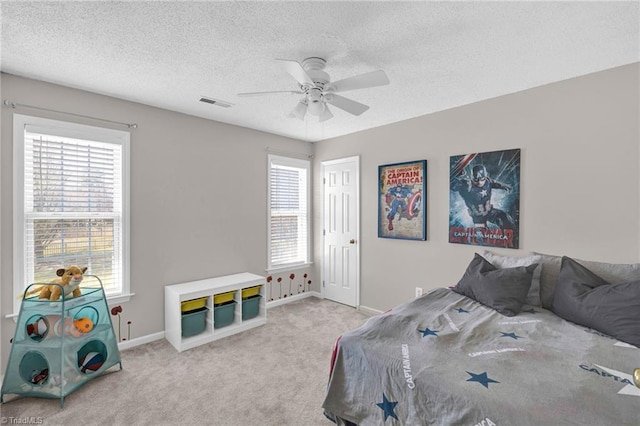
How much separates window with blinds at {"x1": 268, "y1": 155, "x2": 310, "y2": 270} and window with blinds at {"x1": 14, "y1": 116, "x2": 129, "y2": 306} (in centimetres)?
184

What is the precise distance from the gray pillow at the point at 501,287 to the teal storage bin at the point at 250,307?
7.54ft

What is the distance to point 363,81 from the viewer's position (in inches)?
78.0

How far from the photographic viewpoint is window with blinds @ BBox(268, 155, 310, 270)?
4383mm

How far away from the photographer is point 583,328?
77.7 inches

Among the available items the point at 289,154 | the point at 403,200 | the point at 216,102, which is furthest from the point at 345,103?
the point at 289,154

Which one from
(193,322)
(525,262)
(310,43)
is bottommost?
(193,322)

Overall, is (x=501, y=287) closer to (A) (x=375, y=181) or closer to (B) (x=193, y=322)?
(A) (x=375, y=181)

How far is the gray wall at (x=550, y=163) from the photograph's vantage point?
2336 millimetres

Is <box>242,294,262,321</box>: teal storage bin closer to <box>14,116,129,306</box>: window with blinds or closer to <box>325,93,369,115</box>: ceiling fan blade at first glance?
<box>14,116,129,306</box>: window with blinds

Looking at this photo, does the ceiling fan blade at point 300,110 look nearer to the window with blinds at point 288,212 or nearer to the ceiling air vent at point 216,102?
the ceiling air vent at point 216,102

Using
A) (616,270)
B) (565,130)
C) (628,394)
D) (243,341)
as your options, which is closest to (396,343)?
(628,394)

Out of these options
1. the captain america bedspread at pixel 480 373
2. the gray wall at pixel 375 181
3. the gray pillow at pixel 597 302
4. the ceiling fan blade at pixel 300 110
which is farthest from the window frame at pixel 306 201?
the gray pillow at pixel 597 302

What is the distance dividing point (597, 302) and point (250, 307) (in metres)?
3.15

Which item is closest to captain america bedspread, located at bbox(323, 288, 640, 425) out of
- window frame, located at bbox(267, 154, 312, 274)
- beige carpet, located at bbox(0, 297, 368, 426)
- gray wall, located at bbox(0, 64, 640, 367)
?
beige carpet, located at bbox(0, 297, 368, 426)
